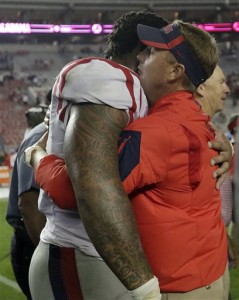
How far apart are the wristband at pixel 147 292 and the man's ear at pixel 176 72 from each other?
0.51 metres

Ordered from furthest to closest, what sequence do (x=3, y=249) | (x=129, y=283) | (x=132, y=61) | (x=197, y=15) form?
(x=197, y=15) < (x=3, y=249) < (x=132, y=61) < (x=129, y=283)

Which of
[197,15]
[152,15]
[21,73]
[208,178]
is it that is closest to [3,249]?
[152,15]

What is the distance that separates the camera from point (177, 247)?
143cm

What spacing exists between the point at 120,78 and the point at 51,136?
260 millimetres

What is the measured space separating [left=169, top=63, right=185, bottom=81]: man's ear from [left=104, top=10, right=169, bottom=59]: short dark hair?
0.48 m

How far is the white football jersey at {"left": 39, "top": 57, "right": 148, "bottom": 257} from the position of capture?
138cm

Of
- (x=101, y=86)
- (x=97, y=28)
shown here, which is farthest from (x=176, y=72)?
(x=97, y=28)

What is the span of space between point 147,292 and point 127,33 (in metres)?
1.03

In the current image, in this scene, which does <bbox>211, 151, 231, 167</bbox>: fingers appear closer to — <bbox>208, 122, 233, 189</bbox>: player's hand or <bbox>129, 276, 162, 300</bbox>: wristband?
<bbox>208, 122, 233, 189</bbox>: player's hand

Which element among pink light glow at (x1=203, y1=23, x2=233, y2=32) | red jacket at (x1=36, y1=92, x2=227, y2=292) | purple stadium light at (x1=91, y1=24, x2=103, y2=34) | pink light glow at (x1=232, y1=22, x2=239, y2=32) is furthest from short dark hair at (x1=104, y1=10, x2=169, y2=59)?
pink light glow at (x1=232, y1=22, x2=239, y2=32)

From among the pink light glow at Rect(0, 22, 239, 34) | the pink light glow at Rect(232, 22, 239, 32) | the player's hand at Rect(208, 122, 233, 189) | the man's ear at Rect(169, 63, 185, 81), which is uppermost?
the man's ear at Rect(169, 63, 185, 81)

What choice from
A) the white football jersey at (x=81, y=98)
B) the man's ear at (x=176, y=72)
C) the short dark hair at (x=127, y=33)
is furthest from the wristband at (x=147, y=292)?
the short dark hair at (x=127, y=33)

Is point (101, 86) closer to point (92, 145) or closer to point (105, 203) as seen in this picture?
point (92, 145)

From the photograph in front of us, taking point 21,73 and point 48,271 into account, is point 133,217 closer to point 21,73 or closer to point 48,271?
point 48,271
